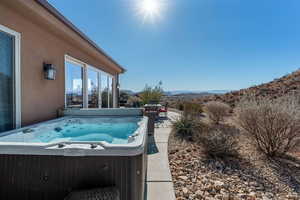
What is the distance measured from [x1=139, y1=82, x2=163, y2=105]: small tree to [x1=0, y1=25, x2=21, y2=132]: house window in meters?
11.6

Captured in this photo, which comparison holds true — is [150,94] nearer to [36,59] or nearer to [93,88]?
[93,88]

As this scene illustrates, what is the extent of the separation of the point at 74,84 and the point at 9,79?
9.59 feet

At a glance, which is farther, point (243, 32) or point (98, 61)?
point (243, 32)

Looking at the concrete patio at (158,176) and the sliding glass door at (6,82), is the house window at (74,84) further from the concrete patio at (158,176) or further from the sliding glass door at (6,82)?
the concrete patio at (158,176)

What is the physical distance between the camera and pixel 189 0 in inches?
318

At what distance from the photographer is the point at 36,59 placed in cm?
385

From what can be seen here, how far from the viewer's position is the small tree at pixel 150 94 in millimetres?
14836

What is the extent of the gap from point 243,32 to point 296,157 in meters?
8.39

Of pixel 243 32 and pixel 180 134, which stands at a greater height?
pixel 243 32

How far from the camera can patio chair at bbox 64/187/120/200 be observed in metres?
1.66

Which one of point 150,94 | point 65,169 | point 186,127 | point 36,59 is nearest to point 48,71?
point 36,59

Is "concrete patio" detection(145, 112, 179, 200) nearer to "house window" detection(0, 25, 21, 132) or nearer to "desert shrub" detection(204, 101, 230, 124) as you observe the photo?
"house window" detection(0, 25, 21, 132)

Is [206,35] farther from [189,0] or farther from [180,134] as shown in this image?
[180,134]

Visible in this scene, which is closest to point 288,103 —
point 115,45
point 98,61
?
point 98,61
